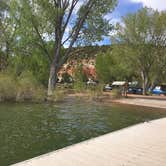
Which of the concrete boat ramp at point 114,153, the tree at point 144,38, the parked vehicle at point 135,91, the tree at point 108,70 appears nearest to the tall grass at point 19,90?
the concrete boat ramp at point 114,153

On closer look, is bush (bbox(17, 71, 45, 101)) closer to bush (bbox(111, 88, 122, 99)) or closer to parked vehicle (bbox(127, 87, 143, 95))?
bush (bbox(111, 88, 122, 99))

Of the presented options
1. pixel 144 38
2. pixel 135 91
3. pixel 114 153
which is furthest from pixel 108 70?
pixel 114 153

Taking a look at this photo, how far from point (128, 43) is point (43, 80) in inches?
509

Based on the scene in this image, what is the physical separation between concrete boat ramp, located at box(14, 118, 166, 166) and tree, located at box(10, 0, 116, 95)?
2261 cm

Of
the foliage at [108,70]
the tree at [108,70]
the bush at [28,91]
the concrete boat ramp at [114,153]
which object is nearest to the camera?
the concrete boat ramp at [114,153]

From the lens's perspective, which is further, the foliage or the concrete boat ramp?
the foliage

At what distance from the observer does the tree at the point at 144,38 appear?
4172 cm

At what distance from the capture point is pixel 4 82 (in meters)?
27.2

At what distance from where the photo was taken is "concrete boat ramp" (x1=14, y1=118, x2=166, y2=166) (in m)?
7.84

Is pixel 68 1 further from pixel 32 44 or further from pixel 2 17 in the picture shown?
pixel 2 17

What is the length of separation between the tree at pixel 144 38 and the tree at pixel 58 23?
290 inches

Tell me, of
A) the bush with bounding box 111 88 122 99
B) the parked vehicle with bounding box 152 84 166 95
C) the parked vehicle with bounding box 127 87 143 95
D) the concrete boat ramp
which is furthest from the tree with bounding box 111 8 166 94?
the concrete boat ramp

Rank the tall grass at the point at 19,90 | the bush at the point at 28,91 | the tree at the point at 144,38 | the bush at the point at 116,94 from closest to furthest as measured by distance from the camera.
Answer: the tall grass at the point at 19,90, the bush at the point at 28,91, the bush at the point at 116,94, the tree at the point at 144,38

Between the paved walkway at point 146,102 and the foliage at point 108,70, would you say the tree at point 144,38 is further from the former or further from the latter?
the foliage at point 108,70
